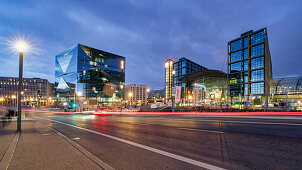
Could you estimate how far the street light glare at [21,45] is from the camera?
9541 mm

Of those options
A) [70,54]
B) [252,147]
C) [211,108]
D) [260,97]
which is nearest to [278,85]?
[260,97]

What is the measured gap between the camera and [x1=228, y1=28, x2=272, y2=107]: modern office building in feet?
180

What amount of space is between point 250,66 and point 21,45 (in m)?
68.2

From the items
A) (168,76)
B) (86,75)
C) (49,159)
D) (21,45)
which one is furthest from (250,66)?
(86,75)

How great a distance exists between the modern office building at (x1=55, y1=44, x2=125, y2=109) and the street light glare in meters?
70.2

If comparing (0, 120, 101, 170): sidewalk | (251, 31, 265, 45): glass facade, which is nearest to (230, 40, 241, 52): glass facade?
(251, 31, 265, 45): glass facade

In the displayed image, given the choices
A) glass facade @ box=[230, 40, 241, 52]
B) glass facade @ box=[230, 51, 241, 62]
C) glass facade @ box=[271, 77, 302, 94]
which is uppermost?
glass facade @ box=[230, 40, 241, 52]

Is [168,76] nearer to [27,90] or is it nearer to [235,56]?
[235,56]

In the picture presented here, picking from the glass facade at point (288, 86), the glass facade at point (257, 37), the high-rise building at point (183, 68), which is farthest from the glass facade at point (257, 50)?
the high-rise building at point (183, 68)

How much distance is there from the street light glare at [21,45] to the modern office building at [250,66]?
5780 centimetres

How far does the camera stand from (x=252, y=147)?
200 inches

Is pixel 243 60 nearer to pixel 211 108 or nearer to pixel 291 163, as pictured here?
pixel 211 108

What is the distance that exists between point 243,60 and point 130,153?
6837 cm

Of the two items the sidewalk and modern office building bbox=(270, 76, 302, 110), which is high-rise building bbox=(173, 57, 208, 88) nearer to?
modern office building bbox=(270, 76, 302, 110)
